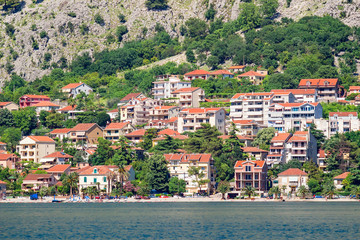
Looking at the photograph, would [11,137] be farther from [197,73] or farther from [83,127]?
[197,73]

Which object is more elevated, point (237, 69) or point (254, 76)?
point (237, 69)

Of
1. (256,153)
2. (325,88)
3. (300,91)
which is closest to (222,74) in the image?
(300,91)

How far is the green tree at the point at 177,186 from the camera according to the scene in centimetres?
12231

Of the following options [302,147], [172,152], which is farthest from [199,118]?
[302,147]

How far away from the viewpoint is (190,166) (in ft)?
413

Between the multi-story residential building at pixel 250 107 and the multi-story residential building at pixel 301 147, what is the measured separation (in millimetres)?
18255

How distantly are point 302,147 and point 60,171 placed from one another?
4025 cm

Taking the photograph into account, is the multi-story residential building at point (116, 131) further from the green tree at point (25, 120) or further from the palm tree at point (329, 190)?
the palm tree at point (329, 190)

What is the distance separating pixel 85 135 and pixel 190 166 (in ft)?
91.1

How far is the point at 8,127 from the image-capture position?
153875mm

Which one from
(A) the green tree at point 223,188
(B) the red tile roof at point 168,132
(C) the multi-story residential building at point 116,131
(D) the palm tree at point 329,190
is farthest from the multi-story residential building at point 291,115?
(C) the multi-story residential building at point 116,131

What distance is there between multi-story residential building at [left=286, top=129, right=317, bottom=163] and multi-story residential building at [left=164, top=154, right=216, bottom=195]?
13.4 metres

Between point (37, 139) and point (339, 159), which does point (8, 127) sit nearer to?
point (37, 139)

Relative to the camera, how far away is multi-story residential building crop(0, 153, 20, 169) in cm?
13375
